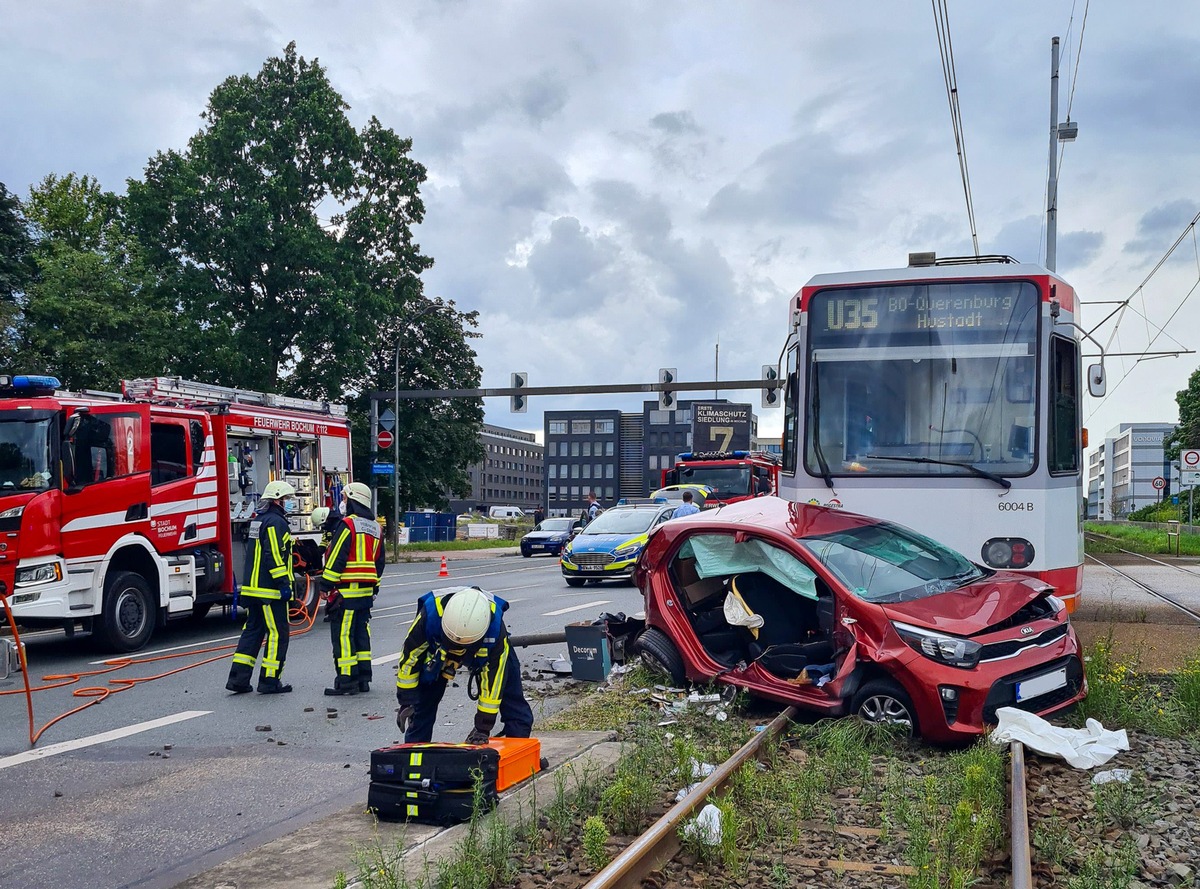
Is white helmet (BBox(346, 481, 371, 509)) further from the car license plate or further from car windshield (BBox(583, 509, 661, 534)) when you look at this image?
car windshield (BBox(583, 509, 661, 534))

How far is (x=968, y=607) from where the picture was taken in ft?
23.9

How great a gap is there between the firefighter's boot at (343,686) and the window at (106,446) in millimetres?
4348

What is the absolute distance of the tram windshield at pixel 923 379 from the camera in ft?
30.7

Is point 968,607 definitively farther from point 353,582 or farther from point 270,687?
point 270,687

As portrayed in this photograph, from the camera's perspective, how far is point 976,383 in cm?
951

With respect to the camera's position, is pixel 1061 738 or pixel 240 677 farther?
pixel 240 677

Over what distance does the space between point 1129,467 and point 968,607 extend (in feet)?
456

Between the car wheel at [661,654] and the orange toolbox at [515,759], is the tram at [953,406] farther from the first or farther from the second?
the orange toolbox at [515,759]

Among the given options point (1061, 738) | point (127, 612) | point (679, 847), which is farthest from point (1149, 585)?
point (679, 847)

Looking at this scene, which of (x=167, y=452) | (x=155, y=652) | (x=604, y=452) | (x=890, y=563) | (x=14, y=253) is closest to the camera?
(x=890, y=563)

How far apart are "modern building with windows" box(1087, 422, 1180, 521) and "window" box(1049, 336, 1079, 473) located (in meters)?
→ 104

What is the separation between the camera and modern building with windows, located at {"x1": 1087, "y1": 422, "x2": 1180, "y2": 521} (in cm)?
12494

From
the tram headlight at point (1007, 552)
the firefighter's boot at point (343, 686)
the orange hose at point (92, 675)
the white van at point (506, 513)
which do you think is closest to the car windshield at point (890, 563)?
the tram headlight at point (1007, 552)

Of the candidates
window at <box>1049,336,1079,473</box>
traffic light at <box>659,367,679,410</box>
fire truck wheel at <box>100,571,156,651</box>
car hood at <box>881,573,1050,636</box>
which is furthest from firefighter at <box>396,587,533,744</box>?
traffic light at <box>659,367,679,410</box>
